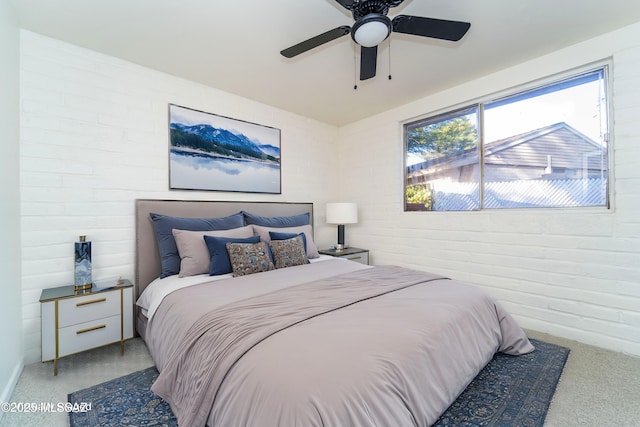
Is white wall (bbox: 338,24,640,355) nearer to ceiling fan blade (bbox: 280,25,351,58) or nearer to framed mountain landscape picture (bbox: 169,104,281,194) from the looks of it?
framed mountain landscape picture (bbox: 169,104,281,194)

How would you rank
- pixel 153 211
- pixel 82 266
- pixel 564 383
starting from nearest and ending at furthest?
pixel 564 383, pixel 82 266, pixel 153 211

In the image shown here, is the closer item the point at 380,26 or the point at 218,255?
the point at 380,26

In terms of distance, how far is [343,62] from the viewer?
2.62 m

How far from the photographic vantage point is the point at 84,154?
7.72 ft

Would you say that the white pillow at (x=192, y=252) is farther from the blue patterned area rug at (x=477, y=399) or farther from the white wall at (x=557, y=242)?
the white wall at (x=557, y=242)

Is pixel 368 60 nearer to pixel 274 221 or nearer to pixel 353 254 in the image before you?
pixel 274 221

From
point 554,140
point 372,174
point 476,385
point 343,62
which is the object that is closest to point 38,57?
point 343,62

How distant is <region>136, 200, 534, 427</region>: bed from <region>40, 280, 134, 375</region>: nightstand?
160 millimetres

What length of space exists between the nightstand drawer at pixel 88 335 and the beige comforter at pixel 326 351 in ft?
1.37

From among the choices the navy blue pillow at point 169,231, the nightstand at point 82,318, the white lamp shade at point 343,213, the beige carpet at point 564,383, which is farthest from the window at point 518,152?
the nightstand at point 82,318

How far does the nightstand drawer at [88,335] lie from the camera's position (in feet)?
6.50

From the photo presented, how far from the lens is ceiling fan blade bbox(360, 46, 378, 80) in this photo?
1905 mm

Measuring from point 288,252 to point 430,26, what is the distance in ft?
6.67

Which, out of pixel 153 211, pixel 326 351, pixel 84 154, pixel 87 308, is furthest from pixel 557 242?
pixel 84 154
